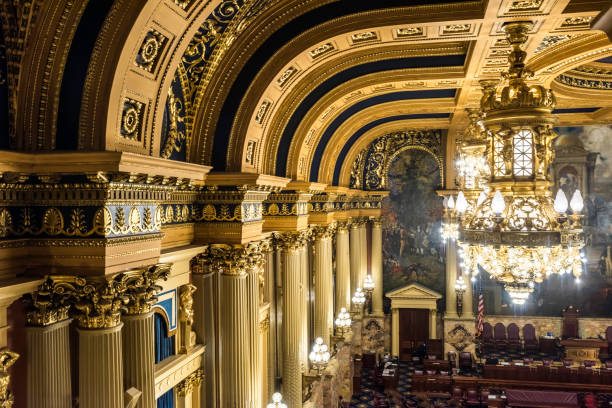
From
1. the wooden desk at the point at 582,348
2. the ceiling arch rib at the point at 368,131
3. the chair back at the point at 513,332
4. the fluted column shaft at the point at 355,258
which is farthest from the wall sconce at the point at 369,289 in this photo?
the wooden desk at the point at 582,348

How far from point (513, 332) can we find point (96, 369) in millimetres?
22685

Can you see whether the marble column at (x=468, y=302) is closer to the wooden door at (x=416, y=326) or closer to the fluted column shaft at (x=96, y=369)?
the wooden door at (x=416, y=326)

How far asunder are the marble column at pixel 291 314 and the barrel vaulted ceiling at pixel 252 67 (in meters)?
1.63

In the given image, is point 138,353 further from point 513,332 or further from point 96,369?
point 513,332

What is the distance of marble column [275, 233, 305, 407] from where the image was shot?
38.3 ft

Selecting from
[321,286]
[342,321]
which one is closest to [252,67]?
[321,286]

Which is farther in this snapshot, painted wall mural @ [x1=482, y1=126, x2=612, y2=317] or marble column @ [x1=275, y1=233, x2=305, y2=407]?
painted wall mural @ [x1=482, y1=126, x2=612, y2=317]

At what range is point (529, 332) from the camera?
2345 cm

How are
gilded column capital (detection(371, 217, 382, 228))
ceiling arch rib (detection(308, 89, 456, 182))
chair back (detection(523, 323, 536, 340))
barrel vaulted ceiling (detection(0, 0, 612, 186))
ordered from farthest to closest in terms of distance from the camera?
gilded column capital (detection(371, 217, 382, 228))
chair back (detection(523, 323, 536, 340))
ceiling arch rib (detection(308, 89, 456, 182))
barrel vaulted ceiling (detection(0, 0, 612, 186))

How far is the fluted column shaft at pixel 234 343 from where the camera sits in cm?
817

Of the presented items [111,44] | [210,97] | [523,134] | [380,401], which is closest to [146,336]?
[111,44]

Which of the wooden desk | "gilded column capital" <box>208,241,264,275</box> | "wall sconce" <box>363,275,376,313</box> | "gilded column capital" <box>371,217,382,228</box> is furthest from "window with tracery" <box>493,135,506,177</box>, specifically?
the wooden desk

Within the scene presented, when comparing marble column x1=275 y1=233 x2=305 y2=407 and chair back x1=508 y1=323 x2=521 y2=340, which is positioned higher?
marble column x1=275 y1=233 x2=305 y2=407

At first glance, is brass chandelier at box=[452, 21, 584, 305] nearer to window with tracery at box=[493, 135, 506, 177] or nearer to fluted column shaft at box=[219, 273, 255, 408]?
window with tracery at box=[493, 135, 506, 177]
